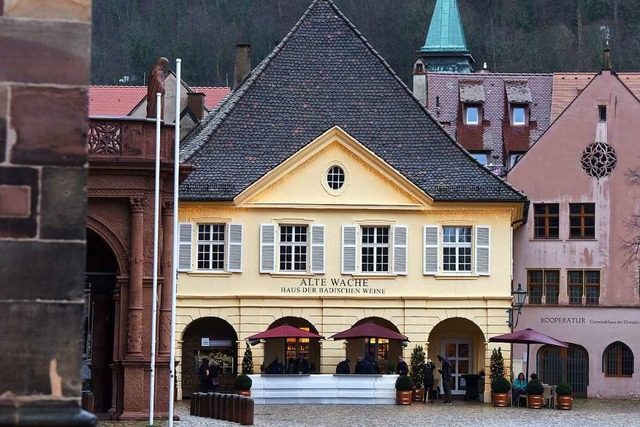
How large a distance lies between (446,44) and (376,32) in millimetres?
5792

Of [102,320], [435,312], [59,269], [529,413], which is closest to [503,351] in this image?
[435,312]

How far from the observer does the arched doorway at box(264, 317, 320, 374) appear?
46.4m

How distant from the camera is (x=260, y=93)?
48562mm

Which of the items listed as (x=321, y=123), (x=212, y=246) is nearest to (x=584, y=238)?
(x=321, y=123)

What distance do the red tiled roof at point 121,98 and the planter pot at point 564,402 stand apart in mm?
34066

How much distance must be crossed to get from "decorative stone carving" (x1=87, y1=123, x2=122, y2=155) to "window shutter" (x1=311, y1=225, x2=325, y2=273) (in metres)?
15.7

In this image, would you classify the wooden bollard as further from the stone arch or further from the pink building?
the pink building

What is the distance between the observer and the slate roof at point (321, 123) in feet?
152

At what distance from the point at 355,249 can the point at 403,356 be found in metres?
3.25

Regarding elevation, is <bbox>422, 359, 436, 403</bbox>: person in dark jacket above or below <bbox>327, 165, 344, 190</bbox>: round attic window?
below

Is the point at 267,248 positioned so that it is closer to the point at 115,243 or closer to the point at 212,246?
the point at 212,246

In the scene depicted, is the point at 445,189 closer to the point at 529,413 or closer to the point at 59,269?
the point at 529,413

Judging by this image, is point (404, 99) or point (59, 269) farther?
point (404, 99)

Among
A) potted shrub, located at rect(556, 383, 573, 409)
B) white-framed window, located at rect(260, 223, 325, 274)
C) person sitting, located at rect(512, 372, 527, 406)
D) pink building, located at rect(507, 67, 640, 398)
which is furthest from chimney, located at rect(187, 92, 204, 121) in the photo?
potted shrub, located at rect(556, 383, 573, 409)
